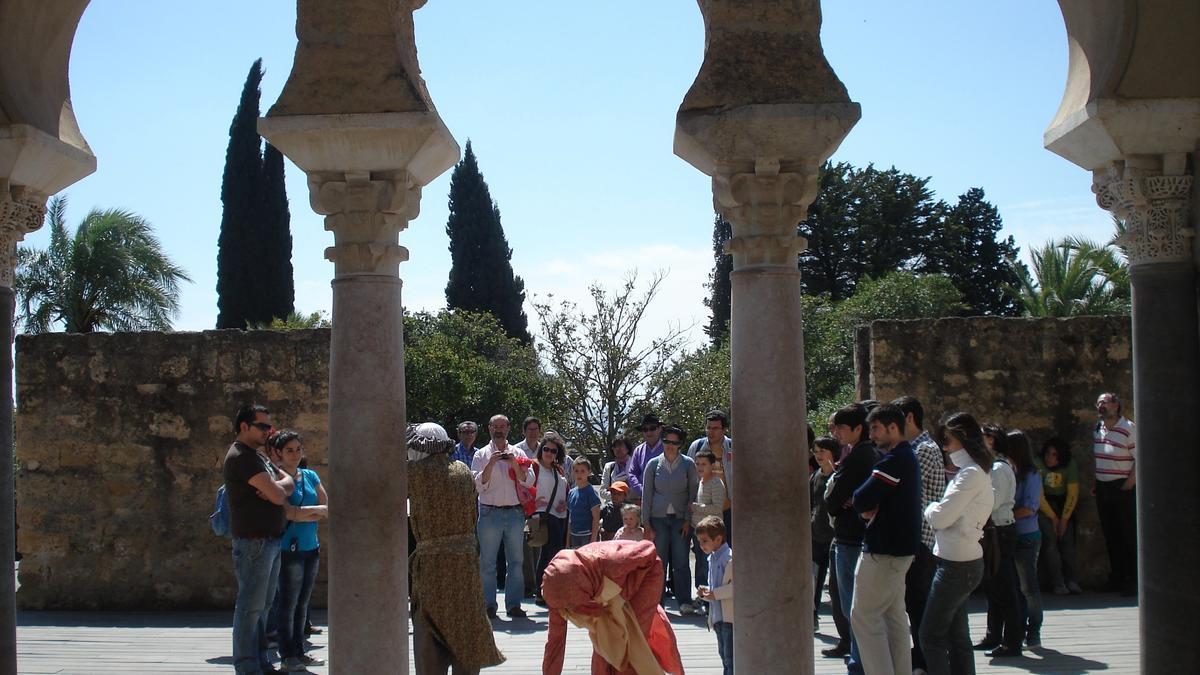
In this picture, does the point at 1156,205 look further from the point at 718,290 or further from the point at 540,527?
the point at 718,290

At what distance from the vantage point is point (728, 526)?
8.70 m

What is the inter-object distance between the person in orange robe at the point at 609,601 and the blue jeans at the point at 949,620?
1.84 meters

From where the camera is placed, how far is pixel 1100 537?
9.28 metres

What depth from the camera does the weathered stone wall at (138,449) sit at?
9195 millimetres

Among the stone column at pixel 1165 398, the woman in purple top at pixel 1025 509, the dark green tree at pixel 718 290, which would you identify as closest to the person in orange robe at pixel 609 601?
the stone column at pixel 1165 398

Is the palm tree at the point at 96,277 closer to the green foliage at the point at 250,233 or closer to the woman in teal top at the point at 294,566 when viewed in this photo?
the green foliage at the point at 250,233

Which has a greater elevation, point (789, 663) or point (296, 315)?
point (296, 315)

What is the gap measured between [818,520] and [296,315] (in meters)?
23.3

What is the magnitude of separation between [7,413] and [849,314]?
2584cm

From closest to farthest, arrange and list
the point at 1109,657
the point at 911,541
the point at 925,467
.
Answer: the point at 911,541
the point at 925,467
the point at 1109,657

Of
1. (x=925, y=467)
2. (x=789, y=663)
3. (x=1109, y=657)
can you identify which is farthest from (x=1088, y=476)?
(x=789, y=663)

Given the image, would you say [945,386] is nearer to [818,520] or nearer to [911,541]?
[818,520]

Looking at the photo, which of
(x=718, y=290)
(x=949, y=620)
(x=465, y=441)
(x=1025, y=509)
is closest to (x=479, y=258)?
(x=718, y=290)

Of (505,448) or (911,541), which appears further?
(505,448)
